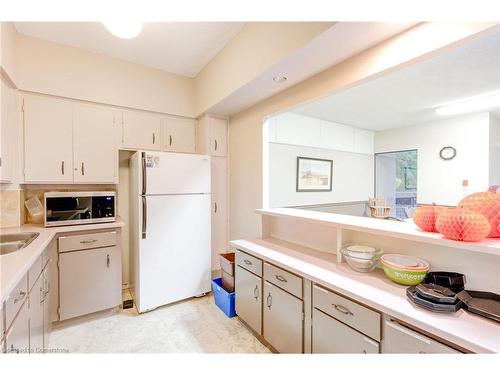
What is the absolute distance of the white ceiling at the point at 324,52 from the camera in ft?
4.49

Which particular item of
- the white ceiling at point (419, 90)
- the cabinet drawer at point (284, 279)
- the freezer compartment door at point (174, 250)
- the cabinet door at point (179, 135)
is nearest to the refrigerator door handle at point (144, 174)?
the freezer compartment door at point (174, 250)

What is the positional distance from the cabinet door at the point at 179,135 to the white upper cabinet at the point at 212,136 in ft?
0.38

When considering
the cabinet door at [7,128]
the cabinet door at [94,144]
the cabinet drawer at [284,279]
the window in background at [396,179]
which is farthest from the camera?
the window in background at [396,179]

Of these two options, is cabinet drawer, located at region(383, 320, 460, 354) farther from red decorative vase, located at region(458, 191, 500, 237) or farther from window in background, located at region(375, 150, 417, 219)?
window in background, located at region(375, 150, 417, 219)

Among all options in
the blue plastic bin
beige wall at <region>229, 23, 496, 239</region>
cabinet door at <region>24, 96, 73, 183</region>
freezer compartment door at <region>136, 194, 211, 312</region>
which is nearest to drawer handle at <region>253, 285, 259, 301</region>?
the blue plastic bin

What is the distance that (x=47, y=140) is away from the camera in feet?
7.70

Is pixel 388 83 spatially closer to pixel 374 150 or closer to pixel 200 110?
pixel 200 110

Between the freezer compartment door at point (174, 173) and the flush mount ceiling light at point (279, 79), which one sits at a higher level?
the flush mount ceiling light at point (279, 79)

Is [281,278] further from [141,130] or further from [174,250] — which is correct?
[141,130]

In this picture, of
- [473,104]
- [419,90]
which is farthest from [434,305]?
[473,104]

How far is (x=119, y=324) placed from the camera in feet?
7.45

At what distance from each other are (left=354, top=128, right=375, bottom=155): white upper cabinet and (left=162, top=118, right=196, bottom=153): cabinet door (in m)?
3.32

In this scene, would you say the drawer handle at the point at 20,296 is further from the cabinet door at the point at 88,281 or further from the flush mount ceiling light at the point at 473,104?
the flush mount ceiling light at the point at 473,104

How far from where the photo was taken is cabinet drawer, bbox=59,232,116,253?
7.20 ft
